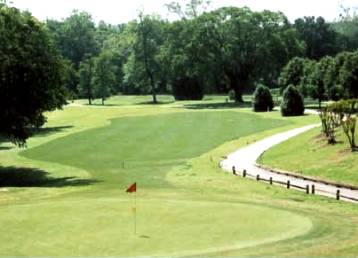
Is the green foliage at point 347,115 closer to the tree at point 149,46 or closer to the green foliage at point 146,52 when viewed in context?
the tree at point 149,46

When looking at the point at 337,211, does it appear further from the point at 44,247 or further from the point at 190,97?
the point at 190,97

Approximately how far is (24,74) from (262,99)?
56.2 metres

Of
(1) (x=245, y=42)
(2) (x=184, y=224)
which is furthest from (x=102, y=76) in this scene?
(2) (x=184, y=224)

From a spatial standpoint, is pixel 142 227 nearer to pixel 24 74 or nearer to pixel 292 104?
pixel 24 74

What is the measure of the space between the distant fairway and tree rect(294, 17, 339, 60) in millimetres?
86335

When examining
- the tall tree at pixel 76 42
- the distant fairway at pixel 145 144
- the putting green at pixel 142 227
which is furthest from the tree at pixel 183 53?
the putting green at pixel 142 227

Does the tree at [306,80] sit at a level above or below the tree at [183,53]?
below

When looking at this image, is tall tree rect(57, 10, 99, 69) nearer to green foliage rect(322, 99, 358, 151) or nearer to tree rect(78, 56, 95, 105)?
tree rect(78, 56, 95, 105)

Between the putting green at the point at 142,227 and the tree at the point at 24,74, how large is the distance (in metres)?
20.0

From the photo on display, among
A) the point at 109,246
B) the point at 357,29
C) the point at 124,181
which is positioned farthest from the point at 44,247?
the point at 357,29

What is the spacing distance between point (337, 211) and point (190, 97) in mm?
116370

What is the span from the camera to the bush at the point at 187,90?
14112cm

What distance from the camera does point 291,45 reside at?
406 ft

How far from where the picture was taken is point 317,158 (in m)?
46.1
